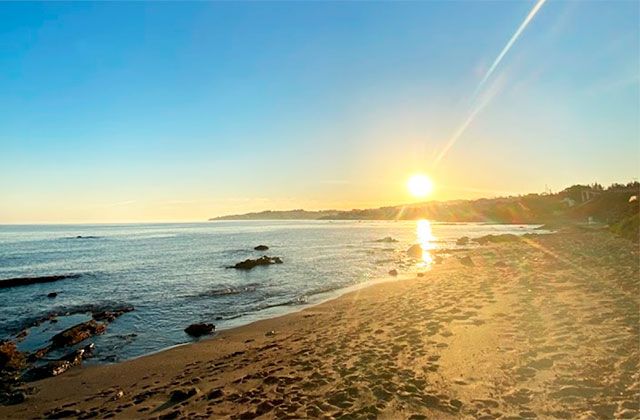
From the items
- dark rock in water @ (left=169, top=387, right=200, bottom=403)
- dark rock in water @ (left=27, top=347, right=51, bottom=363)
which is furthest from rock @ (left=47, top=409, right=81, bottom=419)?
dark rock in water @ (left=27, top=347, right=51, bottom=363)

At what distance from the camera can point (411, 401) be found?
7656 mm

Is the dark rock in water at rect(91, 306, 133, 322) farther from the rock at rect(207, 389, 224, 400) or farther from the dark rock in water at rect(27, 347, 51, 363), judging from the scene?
the rock at rect(207, 389, 224, 400)

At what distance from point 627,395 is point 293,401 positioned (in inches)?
260

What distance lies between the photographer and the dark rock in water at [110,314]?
65.2ft

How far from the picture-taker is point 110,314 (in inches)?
809

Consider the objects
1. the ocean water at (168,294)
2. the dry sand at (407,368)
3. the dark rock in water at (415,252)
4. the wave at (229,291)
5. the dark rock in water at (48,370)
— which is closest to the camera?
the dry sand at (407,368)

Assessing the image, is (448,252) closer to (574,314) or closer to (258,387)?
(574,314)

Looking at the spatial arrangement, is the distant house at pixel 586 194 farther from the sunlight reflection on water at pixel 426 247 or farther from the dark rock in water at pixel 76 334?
the dark rock in water at pixel 76 334

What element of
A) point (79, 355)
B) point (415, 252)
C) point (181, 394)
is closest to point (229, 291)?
point (79, 355)

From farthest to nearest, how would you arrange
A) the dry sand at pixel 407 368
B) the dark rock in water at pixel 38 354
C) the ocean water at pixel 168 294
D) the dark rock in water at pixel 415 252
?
the dark rock in water at pixel 415 252 < the ocean water at pixel 168 294 < the dark rock in water at pixel 38 354 < the dry sand at pixel 407 368

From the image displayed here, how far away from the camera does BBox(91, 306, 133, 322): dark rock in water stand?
65.2 ft

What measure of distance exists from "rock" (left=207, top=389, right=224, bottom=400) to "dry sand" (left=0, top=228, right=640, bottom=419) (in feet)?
0.13

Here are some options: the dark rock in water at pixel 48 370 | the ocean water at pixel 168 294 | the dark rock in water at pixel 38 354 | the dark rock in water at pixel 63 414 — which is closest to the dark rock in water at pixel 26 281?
the ocean water at pixel 168 294

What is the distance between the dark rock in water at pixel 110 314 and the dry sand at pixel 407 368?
319 inches
